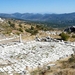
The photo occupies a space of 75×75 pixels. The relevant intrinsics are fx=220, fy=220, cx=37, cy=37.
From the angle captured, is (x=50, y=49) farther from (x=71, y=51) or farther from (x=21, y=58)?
(x=21, y=58)

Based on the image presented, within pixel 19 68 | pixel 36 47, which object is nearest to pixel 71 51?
pixel 36 47

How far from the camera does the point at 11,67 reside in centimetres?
2092

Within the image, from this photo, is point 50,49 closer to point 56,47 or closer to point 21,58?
point 56,47

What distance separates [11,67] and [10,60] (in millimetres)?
2366

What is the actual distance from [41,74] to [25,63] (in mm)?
3577

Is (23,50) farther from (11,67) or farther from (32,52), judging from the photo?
(11,67)

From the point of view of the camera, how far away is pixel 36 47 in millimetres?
29812

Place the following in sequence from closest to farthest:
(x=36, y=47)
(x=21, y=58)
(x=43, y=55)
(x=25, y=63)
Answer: (x=25, y=63)
(x=21, y=58)
(x=43, y=55)
(x=36, y=47)

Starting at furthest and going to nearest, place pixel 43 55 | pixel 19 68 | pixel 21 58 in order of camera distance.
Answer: pixel 43 55 < pixel 21 58 < pixel 19 68

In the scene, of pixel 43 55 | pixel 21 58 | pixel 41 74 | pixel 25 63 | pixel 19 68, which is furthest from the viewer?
pixel 43 55

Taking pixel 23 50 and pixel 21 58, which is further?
pixel 23 50

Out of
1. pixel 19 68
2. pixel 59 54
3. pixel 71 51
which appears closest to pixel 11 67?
pixel 19 68

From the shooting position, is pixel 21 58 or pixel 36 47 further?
pixel 36 47

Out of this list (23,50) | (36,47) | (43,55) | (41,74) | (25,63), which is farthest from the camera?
(36,47)
